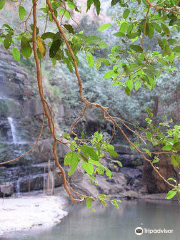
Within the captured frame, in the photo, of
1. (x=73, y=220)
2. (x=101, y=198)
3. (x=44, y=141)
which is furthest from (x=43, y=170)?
(x=101, y=198)

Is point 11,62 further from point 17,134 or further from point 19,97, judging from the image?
point 17,134

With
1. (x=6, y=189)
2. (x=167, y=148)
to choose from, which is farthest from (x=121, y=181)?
(x=167, y=148)

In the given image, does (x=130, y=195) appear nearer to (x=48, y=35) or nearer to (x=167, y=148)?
(x=167, y=148)

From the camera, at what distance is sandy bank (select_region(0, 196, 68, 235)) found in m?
6.82

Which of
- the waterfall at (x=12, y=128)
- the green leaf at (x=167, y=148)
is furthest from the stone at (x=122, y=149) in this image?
the green leaf at (x=167, y=148)

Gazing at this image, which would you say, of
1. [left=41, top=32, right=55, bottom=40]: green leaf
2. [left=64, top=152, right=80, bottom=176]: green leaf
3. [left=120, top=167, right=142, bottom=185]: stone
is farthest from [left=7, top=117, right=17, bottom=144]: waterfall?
[left=64, top=152, right=80, bottom=176]: green leaf

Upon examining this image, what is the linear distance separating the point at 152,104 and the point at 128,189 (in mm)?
3486

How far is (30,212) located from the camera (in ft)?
26.0

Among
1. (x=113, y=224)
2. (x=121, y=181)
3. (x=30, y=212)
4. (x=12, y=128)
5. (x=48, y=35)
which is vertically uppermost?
(x=12, y=128)

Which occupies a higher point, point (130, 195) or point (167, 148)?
point (167, 148)

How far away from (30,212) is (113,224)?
6.47 feet

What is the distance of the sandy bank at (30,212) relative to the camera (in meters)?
6.82

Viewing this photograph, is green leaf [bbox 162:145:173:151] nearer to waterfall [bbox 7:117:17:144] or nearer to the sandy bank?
the sandy bank

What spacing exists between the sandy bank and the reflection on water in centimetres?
31
